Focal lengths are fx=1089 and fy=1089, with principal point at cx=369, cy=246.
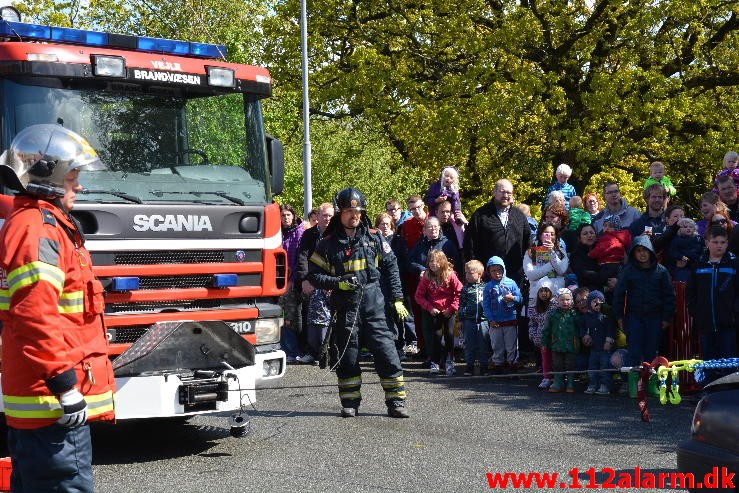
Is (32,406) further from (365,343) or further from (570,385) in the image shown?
(570,385)

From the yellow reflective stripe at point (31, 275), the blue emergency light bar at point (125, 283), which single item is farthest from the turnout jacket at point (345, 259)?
the yellow reflective stripe at point (31, 275)

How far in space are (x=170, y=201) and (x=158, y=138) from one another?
656 mm

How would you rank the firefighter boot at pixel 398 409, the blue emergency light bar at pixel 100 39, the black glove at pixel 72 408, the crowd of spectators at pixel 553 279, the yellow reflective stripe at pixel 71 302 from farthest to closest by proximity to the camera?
the crowd of spectators at pixel 553 279, the firefighter boot at pixel 398 409, the blue emergency light bar at pixel 100 39, the yellow reflective stripe at pixel 71 302, the black glove at pixel 72 408

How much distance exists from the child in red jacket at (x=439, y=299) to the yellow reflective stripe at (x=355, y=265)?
9.86 ft

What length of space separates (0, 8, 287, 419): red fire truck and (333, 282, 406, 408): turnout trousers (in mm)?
945

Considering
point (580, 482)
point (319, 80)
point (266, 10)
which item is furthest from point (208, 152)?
point (266, 10)

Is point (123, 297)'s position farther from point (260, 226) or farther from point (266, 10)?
point (266, 10)

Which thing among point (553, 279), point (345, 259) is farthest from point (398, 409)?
point (553, 279)

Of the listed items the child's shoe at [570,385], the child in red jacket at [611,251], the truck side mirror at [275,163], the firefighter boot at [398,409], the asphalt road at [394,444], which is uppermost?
the truck side mirror at [275,163]

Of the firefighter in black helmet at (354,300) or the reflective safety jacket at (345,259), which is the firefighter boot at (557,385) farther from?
the reflective safety jacket at (345,259)

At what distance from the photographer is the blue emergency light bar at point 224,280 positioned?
8.51 meters

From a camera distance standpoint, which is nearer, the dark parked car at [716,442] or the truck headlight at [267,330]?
the dark parked car at [716,442]

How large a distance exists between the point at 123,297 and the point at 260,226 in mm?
1320

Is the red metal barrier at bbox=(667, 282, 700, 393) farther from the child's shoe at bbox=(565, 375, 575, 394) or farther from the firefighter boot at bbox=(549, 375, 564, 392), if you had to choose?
the firefighter boot at bbox=(549, 375, 564, 392)
